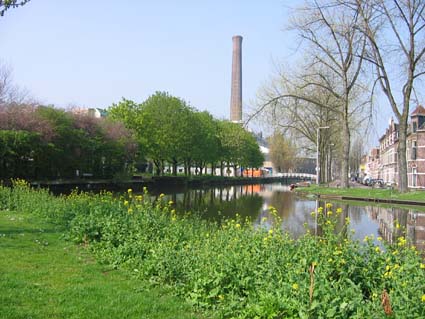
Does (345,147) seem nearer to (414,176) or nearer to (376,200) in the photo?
(376,200)

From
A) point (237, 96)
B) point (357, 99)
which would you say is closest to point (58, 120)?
point (357, 99)

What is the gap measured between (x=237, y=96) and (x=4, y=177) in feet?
336

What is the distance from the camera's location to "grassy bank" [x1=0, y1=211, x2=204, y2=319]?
17.9ft

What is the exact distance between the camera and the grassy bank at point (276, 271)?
480 cm

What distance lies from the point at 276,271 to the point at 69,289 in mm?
2853

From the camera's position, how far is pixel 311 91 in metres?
43.7

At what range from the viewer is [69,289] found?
6.31 m

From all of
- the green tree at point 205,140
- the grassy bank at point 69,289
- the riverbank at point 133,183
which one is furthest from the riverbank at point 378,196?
the grassy bank at point 69,289

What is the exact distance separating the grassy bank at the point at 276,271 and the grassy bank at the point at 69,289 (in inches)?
11.2

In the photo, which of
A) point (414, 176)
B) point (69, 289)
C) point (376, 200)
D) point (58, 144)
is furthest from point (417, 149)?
point (69, 289)

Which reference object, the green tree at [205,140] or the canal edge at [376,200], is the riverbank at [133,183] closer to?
the green tree at [205,140]

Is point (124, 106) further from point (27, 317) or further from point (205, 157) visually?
point (27, 317)

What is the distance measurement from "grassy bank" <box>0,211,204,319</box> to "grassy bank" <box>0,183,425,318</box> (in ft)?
0.94

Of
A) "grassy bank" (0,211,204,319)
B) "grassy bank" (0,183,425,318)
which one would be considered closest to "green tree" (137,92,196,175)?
"grassy bank" (0,211,204,319)
